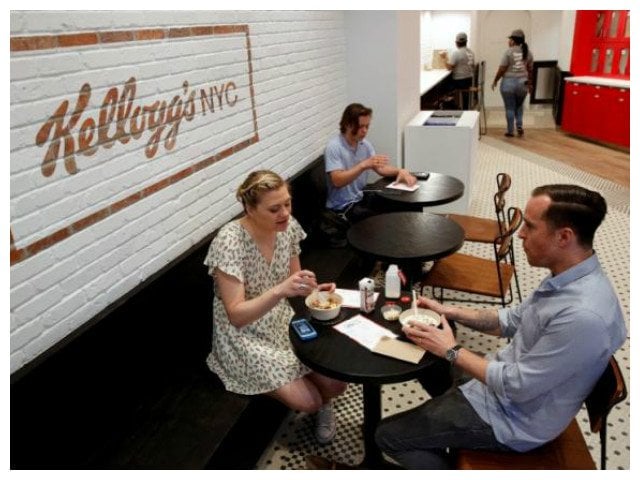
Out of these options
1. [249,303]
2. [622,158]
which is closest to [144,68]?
[249,303]

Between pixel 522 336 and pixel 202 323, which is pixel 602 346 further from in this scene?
pixel 202 323

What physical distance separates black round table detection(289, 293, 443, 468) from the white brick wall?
86 cm

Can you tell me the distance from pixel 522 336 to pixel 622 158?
21.6 ft

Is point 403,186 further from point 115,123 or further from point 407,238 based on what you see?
point 115,123

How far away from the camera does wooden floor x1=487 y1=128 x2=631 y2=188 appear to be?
647cm

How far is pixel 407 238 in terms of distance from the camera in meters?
2.83

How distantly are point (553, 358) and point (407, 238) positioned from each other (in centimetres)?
143

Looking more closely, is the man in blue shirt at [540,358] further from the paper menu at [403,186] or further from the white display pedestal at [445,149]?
the white display pedestal at [445,149]

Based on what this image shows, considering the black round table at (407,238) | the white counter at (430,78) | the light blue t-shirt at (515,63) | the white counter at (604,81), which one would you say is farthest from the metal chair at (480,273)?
the light blue t-shirt at (515,63)

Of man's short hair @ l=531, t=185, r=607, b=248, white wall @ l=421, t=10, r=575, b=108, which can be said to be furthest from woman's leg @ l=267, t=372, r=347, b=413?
white wall @ l=421, t=10, r=575, b=108

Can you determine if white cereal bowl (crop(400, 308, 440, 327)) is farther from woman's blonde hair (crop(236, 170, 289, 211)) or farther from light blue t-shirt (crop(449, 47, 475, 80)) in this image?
light blue t-shirt (crop(449, 47, 475, 80))

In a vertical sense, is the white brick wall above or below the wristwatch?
above

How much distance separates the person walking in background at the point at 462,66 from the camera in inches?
341

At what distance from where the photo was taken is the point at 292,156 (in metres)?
3.93
